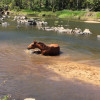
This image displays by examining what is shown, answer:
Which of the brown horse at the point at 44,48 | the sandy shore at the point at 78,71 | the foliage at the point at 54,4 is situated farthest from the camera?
the foliage at the point at 54,4

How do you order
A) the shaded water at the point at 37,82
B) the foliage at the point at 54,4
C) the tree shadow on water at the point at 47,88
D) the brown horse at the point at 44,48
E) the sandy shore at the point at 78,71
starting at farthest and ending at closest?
the foliage at the point at 54,4 < the brown horse at the point at 44,48 < the sandy shore at the point at 78,71 < the shaded water at the point at 37,82 < the tree shadow on water at the point at 47,88

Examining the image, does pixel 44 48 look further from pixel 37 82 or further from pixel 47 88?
pixel 47 88

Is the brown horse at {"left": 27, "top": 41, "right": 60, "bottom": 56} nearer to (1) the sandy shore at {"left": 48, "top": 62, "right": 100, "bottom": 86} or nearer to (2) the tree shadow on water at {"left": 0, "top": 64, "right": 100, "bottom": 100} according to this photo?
(1) the sandy shore at {"left": 48, "top": 62, "right": 100, "bottom": 86}

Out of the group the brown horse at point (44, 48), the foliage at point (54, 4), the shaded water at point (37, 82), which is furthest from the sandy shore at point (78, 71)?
the foliage at point (54, 4)

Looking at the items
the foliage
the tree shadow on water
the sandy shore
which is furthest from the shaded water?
the foliage

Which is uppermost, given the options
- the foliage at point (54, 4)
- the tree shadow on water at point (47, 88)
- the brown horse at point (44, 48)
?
the foliage at point (54, 4)

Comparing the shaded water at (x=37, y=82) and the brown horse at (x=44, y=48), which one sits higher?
the brown horse at (x=44, y=48)

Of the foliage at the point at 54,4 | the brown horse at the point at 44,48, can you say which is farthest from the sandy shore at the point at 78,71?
the foliage at the point at 54,4

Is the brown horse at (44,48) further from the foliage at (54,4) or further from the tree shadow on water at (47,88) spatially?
the foliage at (54,4)

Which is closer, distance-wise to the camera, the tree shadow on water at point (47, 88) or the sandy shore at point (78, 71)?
the tree shadow on water at point (47, 88)

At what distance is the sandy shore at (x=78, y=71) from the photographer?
13.1m

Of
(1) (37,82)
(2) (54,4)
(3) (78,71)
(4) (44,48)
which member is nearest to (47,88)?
(1) (37,82)

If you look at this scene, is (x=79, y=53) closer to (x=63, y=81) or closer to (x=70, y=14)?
(x=63, y=81)

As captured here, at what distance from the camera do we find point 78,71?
47.4ft
